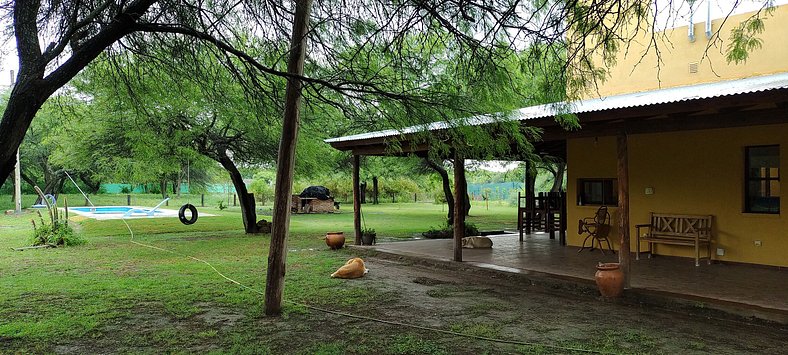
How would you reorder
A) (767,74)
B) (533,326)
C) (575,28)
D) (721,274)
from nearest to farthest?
1. (575,28)
2. (533,326)
3. (721,274)
4. (767,74)

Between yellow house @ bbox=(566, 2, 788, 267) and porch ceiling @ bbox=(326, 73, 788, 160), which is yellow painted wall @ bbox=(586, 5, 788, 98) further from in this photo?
porch ceiling @ bbox=(326, 73, 788, 160)

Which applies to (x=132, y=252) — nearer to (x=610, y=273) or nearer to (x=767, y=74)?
(x=610, y=273)

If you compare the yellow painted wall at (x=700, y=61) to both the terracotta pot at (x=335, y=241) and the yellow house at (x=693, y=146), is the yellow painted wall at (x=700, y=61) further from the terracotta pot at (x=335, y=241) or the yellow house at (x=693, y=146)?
the terracotta pot at (x=335, y=241)

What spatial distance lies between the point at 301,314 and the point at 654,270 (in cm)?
515

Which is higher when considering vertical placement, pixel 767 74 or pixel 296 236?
pixel 767 74

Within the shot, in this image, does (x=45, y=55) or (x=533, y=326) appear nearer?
(x=45, y=55)

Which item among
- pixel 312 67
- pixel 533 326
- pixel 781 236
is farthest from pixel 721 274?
pixel 312 67

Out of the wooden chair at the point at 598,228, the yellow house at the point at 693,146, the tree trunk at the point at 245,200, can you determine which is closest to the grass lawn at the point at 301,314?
the yellow house at the point at 693,146

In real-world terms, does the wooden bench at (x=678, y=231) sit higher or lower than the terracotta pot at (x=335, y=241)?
higher

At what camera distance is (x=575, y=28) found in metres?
4.95

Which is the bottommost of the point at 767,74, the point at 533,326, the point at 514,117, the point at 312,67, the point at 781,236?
the point at 533,326

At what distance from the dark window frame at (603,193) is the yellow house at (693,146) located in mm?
20

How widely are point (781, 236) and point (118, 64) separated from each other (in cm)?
920

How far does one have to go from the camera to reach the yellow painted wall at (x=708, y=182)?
793 centimetres
